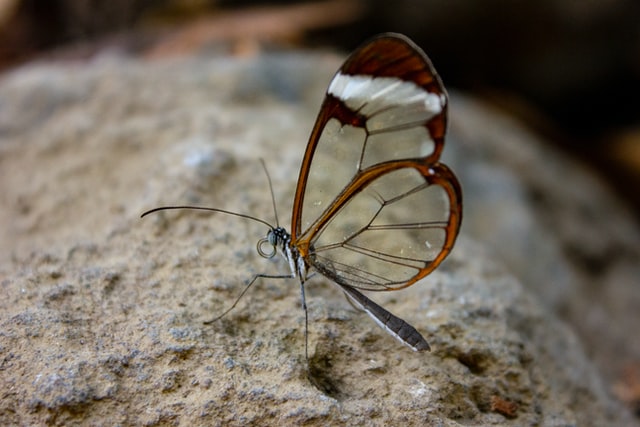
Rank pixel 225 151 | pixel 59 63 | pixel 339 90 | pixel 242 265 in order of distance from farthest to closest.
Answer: pixel 59 63 → pixel 225 151 → pixel 242 265 → pixel 339 90

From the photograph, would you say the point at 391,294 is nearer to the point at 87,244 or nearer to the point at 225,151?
the point at 225,151

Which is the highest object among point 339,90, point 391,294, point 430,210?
point 339,90

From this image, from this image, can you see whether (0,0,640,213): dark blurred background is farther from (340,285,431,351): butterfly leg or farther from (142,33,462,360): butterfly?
(340,285,431,351): butterfly leg

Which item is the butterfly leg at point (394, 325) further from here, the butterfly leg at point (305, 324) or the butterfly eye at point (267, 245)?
the butterfly eye at point (267, 245)

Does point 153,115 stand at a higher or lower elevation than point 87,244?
higher

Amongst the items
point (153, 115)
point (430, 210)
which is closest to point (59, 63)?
point (153, 115)

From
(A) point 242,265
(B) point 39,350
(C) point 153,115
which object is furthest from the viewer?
(C) point 153,115

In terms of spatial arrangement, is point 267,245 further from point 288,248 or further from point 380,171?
point 380,171

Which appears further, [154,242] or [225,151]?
[225,151]
